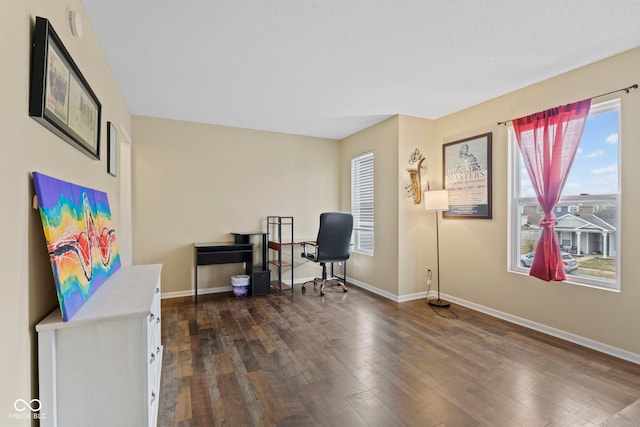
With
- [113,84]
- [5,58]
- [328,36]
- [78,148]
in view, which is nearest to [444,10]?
[328,36]

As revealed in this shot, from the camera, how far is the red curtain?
110 inches

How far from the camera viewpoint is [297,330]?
3084 mm

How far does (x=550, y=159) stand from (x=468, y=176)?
0.99 metres

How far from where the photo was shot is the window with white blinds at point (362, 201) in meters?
4.82

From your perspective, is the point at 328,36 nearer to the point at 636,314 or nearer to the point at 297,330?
the point at 297,330

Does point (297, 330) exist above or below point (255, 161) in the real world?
below

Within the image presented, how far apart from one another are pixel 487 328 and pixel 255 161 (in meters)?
3.92

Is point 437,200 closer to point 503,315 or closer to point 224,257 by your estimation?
point 503,315

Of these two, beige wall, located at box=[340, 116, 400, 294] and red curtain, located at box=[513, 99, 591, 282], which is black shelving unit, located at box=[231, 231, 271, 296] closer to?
beige wall, located at box=[340, 116, 400, 294]

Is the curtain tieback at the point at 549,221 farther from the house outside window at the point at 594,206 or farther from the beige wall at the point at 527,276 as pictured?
the beige wall at the point at 527,276

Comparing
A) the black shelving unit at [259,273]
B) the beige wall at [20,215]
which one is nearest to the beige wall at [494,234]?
the black shelving unit at [259,273]

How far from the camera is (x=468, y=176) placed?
3.85m

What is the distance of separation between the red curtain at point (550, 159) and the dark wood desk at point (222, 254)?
3565 mm
